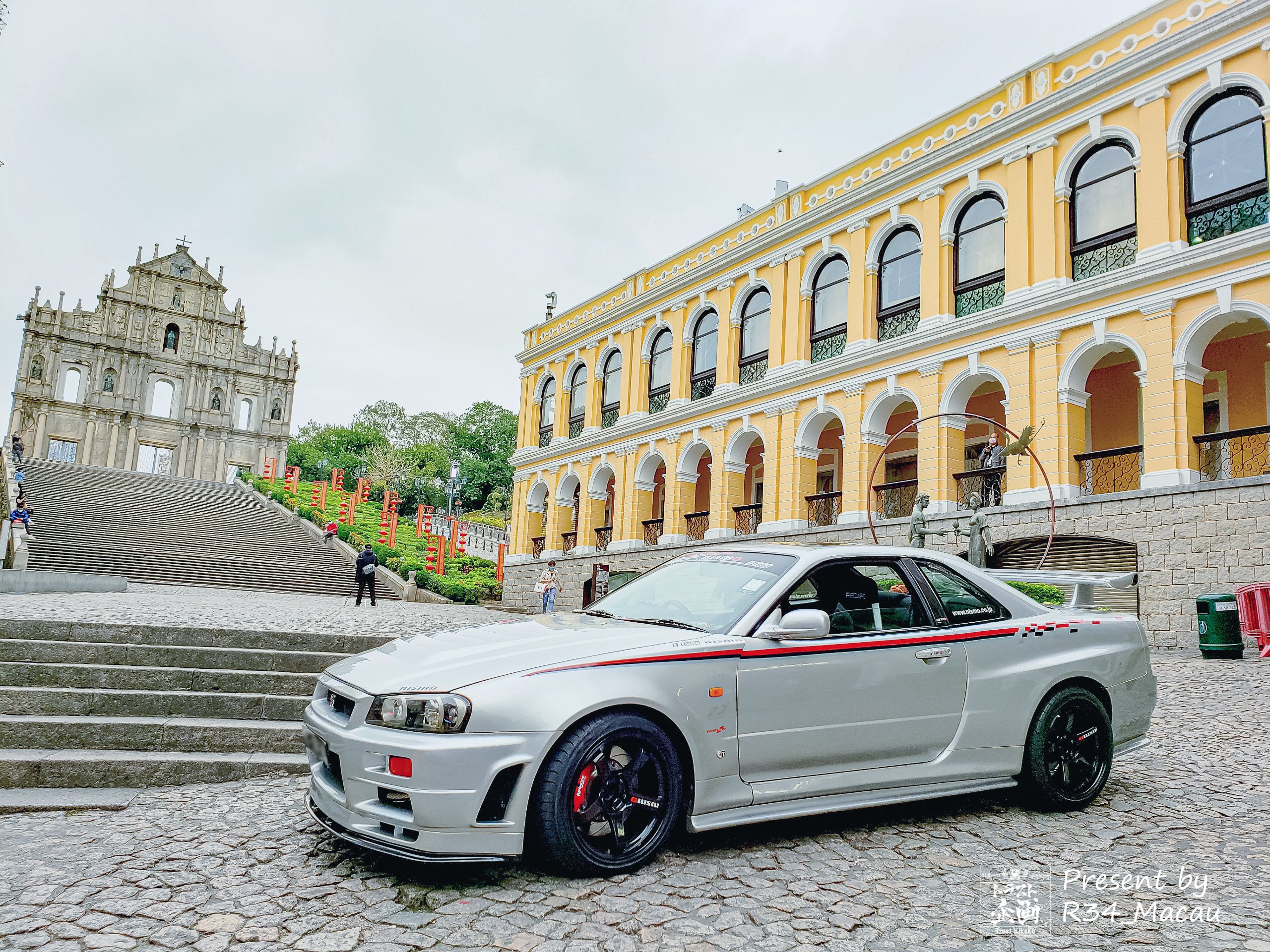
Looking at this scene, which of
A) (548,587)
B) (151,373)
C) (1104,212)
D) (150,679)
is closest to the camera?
(150,679)

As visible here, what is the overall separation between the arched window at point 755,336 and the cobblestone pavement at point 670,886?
63.4ft

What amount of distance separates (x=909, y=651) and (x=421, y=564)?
26.3m

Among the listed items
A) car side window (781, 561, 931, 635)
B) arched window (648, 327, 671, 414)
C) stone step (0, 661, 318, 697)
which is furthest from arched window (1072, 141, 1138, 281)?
stone step (0, 661, 318, 697)

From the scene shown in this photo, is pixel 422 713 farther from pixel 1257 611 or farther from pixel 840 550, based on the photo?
pixel 1257 611

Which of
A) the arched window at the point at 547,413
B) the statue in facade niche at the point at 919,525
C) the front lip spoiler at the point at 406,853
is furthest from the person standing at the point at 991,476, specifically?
the arched window at the point at 547,413

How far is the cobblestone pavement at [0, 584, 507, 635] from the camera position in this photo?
8773 mm

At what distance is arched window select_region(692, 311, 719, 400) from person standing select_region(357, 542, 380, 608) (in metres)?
10.8

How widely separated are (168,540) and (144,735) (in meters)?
25.3

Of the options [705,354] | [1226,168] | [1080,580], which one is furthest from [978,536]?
[705,354]

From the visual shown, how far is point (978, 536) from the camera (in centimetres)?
1520

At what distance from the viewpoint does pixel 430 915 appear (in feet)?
10.4

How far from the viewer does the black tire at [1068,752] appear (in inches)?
184

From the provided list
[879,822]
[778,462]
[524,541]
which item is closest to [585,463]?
[524,541]

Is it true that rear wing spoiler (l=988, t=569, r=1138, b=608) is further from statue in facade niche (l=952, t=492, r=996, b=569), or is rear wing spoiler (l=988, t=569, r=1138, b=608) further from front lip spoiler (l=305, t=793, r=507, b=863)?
statue in facade niche (l=952, t=492, r=996, b=569)
